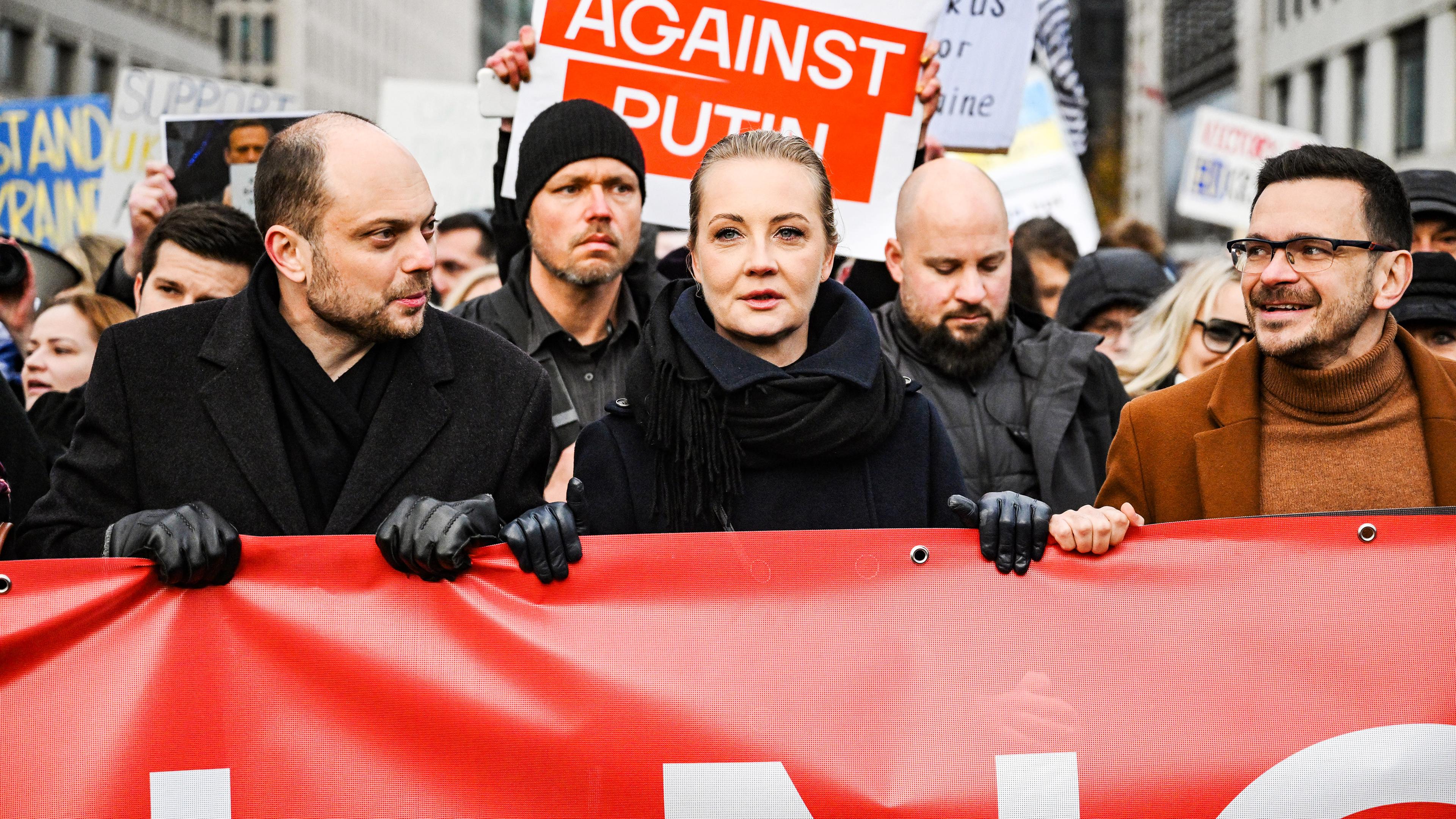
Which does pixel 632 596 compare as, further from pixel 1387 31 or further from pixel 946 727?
pixel 1387 31

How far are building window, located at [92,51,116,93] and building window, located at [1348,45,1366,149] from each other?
32.3 meters

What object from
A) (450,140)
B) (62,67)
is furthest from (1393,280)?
(62,67)

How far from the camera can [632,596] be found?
2861mm

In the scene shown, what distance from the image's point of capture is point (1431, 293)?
4.07 meters

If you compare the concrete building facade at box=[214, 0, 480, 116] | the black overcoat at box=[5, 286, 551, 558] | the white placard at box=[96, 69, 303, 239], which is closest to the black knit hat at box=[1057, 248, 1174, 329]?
the black overcoat at box=[5, 286, 551, 558]

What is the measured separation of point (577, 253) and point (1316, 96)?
108 feet

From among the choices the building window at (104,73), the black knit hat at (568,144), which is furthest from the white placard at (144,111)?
the building window at (104,73)

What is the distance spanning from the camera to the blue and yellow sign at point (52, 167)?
8.62 m

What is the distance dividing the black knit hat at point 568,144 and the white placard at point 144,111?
4286 millimetres

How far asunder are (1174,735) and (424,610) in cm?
142

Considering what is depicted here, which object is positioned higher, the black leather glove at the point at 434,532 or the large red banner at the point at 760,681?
the black leather glove at the point at 434,532

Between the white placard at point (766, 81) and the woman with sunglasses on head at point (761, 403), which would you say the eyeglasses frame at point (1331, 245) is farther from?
the white placard at point (766, 81)

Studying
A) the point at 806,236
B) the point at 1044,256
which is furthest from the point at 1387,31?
the point at 806,236

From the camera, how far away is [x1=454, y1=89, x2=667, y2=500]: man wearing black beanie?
4164 millimetres
